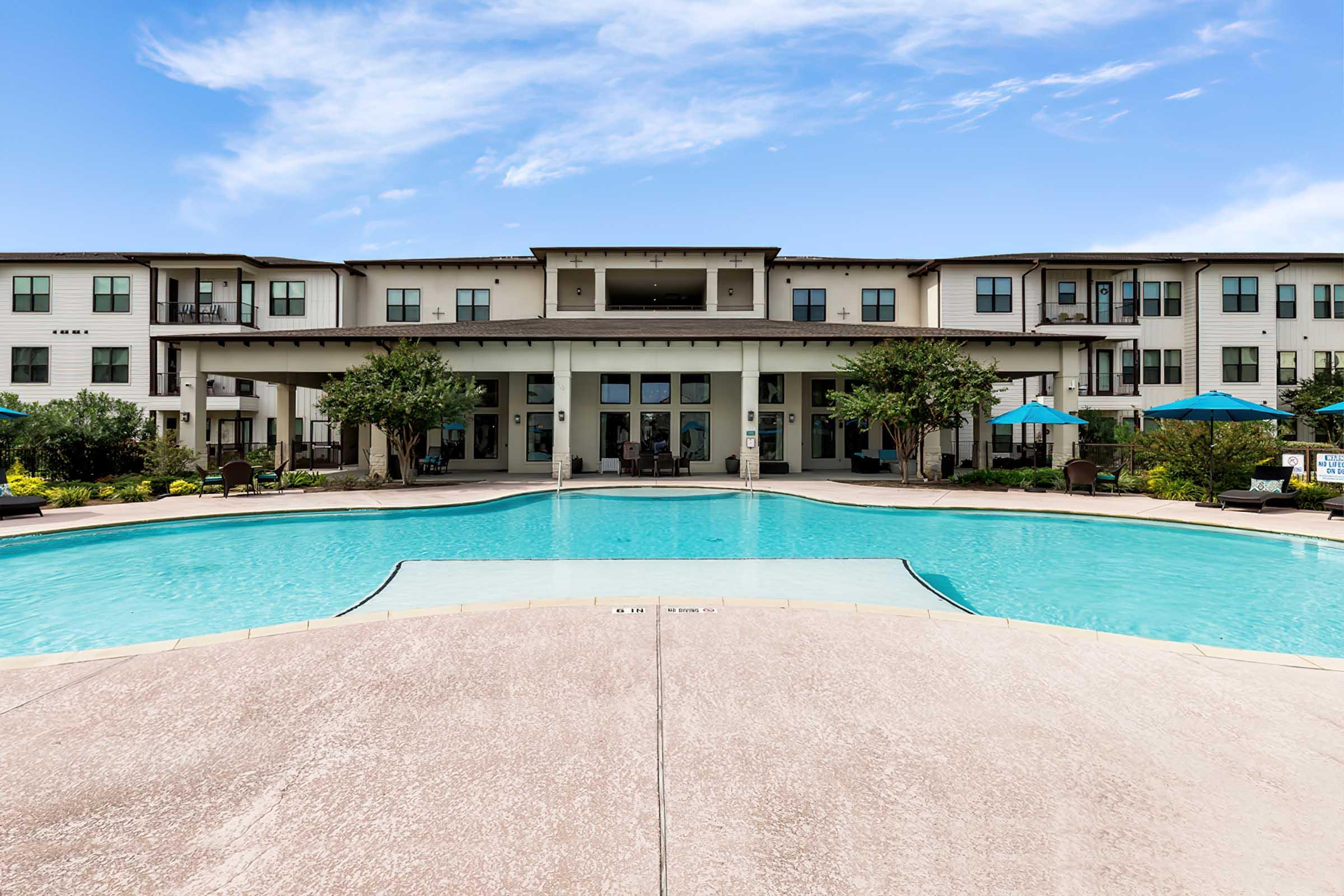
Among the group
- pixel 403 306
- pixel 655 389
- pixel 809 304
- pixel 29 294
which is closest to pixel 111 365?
pixel 29 294

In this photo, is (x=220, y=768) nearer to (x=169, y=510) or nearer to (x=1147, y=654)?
(x=1147, y=654)

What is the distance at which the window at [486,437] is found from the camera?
25609 mm

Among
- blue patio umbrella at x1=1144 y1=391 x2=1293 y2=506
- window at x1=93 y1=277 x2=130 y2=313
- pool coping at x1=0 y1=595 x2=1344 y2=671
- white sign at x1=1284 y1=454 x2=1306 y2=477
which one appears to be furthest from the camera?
window at x1=93 y1=277 x2=130 y2=313

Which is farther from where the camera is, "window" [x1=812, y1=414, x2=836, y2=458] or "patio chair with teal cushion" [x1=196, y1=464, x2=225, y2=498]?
"window" [x1=812, y1=414, x2=836, y2=458]

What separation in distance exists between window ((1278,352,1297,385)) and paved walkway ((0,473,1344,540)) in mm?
18901

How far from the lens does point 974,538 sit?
38.1 feet

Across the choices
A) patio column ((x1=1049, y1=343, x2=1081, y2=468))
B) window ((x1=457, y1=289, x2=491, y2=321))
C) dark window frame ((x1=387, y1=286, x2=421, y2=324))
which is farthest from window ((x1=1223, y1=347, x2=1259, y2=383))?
dark window frame ((x1=387, y1=286, x2=421, y2=324))

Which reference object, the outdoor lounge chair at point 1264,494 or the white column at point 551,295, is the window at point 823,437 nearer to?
the white column at point 551,295

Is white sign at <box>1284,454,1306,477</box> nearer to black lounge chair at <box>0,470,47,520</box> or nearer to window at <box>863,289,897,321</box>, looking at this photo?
window at <box>863,289,897,321</box>

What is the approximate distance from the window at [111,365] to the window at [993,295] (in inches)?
1454

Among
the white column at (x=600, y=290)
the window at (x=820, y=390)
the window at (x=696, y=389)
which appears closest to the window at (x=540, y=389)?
the white column at (x=600, y=290)

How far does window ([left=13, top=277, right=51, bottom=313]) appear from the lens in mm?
26641

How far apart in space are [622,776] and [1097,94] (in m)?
16.8

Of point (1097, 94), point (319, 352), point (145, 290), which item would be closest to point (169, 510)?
point (319, 352)
